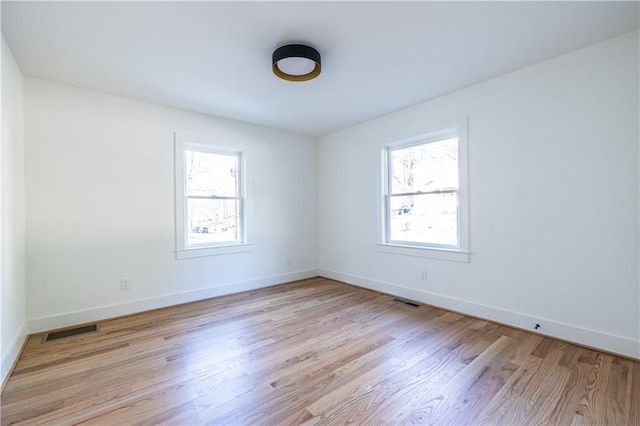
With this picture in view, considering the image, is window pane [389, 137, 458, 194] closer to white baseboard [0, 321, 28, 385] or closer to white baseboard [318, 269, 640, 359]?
white baseboard [318, 269, 640, 359]

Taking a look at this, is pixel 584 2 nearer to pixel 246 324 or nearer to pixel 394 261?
pixel 394 261

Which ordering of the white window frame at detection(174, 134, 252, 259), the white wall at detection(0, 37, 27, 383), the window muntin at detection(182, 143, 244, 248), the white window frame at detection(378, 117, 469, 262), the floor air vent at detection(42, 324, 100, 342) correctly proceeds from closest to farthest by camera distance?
1. the white wall at detection(0, 37, 27, 383)
2. the floor air vent at detection(42, 324, 100, 342)
3. the white window frame at detection(378, 117, 469, 262)
4. the white window frame at detection(174, 134, 252, 259)
5. the window muntin at detection(182, 143, 244, 248)

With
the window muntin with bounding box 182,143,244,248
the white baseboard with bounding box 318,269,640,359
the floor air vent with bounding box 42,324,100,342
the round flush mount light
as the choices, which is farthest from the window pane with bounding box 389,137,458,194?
the floor air vent with bounding box 42,324,100,342

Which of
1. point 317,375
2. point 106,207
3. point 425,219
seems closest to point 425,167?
point 425,219

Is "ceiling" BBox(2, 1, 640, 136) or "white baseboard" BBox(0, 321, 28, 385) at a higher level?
"ceiling" BBox(2, 1, 640, 136)

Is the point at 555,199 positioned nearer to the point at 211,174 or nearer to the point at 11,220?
the point at 211,174

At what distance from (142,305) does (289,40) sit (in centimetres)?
328

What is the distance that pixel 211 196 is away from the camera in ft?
13.3

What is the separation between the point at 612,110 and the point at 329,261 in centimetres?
387

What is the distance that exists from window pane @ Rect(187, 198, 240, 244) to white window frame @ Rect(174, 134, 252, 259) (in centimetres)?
6

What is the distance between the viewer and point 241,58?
2.53 metres

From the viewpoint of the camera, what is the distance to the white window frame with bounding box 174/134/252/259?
3695 millimetres

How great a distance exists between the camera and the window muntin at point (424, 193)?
11.3ft

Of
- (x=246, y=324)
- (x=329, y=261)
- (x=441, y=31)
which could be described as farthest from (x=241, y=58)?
(x=329, y=261)
